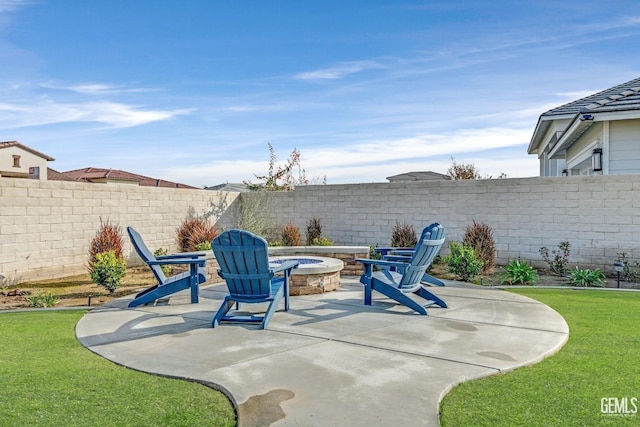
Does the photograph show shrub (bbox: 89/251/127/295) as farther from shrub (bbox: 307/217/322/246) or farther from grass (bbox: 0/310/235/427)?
shrub (bbox: 307/217/322/246)

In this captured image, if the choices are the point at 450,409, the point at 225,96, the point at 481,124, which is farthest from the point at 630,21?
the point at 450,409

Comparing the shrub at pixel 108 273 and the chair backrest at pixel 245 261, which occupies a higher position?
the chair backrest at pixel 245 261

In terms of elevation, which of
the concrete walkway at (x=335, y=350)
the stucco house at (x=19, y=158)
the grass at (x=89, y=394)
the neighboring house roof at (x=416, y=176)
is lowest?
the grass at (x=89, y=394)

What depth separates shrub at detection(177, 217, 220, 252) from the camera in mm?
11681

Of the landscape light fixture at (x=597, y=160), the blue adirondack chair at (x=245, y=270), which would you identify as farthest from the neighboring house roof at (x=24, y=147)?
the landscape light fixture at (x=597, y=160)

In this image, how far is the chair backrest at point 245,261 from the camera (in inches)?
229

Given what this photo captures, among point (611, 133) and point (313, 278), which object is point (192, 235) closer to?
point (313, 278)

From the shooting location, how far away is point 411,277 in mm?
6820

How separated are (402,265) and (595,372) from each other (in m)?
2.84

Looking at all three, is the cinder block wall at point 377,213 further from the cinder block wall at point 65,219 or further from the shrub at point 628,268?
the shrub at point 628,268

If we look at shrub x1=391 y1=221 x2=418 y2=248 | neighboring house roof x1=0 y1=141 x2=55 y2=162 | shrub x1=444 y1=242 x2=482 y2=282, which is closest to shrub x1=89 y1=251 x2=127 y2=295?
shrub x1=444 y1=242 x2=482 y2=282

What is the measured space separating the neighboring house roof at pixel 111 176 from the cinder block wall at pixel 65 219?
796 inches

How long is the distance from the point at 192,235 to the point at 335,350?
25.6ft

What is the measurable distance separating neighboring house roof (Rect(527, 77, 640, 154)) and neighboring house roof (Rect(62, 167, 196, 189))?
23234 millimetres
